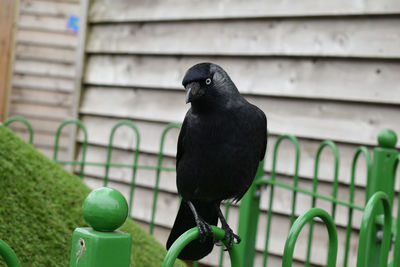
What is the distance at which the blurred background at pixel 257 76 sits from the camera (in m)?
3.38

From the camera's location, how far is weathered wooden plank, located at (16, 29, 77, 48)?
842cm

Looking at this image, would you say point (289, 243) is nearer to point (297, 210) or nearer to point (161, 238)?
point (297, 210)

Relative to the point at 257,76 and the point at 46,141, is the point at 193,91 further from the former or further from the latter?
the point at 46,141

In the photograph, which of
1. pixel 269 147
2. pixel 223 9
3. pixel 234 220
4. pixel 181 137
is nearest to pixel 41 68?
pixel 223 9

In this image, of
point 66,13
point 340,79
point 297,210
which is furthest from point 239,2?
point 66,13

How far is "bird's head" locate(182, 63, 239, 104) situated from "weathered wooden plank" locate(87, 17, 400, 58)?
5.71 ft

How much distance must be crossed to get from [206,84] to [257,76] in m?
2.18

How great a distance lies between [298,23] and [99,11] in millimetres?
2169

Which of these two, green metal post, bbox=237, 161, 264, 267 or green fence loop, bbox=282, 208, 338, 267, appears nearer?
green fence loop, bbox=282, 208, 338, 267

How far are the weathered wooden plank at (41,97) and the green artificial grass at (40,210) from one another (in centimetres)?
563

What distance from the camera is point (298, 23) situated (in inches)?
148

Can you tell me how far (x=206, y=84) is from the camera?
5.94 ft

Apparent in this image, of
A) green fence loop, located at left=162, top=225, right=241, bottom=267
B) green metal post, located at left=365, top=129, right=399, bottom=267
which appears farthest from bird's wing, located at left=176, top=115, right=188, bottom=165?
green metal post, located at left=365, top=129, right=399, bottom=267

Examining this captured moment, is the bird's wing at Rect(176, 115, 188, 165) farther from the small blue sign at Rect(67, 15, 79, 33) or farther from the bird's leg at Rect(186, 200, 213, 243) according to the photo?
the small blue sign at Rect(67, 15, 79, 33)
